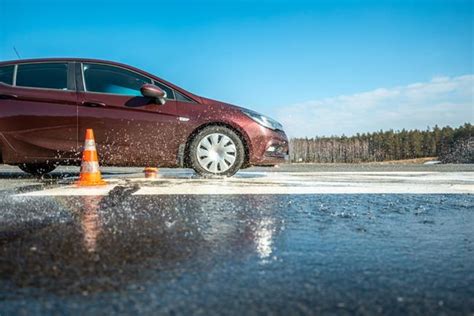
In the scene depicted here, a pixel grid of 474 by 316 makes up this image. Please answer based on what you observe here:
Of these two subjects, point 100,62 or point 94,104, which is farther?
point 100,62

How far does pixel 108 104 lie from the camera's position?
5.83 metres

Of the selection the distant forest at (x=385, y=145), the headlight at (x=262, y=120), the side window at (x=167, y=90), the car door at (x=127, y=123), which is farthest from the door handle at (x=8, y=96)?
the distant forest at (x=385, y=145)

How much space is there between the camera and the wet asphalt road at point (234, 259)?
4.25 ft

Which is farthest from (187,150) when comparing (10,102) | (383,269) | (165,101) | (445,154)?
(445,154)

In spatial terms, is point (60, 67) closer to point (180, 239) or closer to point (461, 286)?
point (180, 239)

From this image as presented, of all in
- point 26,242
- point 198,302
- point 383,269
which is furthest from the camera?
point 26,242

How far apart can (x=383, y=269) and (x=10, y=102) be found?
550cm

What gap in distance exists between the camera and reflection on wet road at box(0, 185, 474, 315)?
4.27ft

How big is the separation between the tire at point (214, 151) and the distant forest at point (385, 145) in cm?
12222

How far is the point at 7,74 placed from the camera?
235 inches

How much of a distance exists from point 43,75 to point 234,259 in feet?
16.8

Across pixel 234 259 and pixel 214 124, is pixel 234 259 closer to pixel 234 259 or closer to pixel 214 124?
pixel 234 259

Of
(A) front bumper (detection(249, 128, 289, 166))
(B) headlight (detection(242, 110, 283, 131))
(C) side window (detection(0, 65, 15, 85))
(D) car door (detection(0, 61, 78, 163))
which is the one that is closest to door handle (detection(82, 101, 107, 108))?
(D) car door (detection(0, 61, 78, 163))

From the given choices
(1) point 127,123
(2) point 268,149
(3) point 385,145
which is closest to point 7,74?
(1) point 127,123
